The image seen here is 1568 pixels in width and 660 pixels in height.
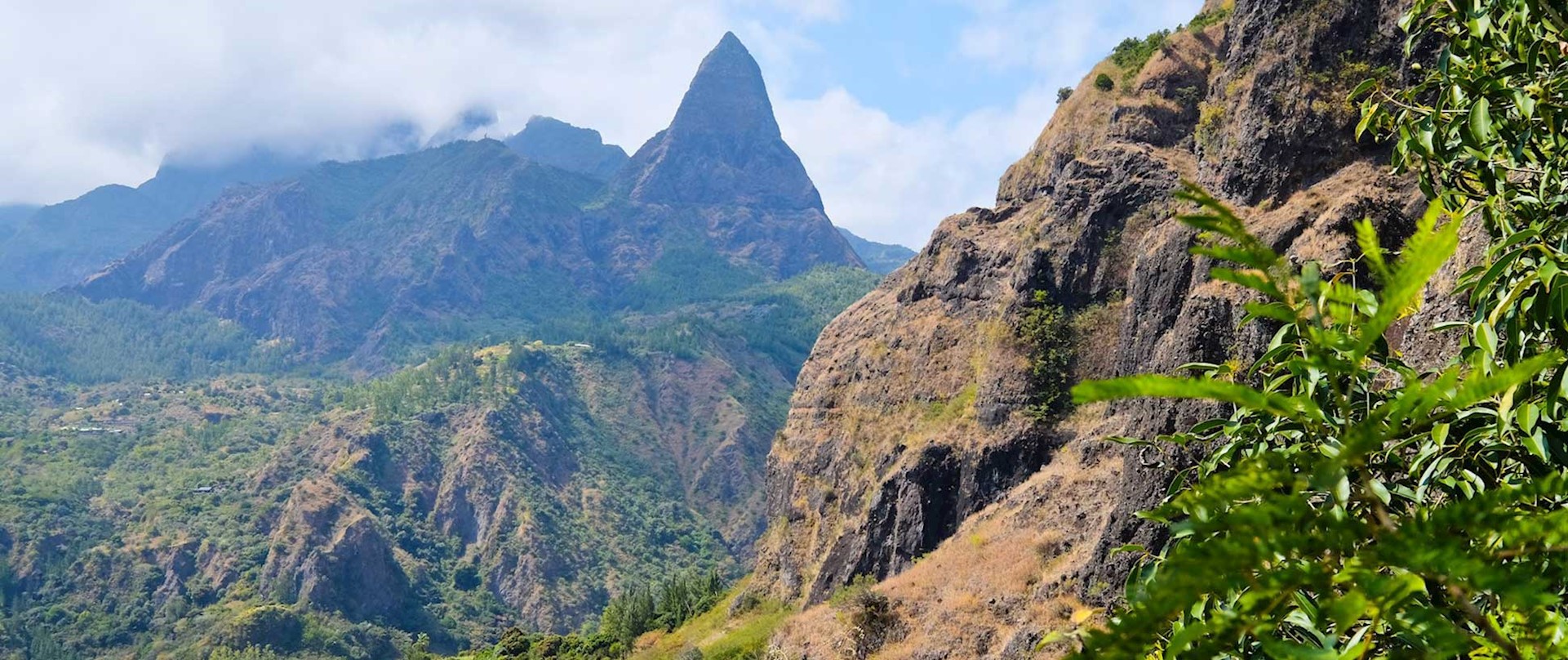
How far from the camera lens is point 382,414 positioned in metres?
197

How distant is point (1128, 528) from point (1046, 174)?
110 ft

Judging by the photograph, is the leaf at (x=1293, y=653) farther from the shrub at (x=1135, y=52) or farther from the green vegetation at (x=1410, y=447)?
the shrub at (x=1135, y=52)

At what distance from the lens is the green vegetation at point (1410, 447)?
1.98 metres

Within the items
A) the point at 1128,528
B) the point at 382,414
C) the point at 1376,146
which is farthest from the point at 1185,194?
the point at 382,414

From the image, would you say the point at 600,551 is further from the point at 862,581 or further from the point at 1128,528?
the point at 1128,528

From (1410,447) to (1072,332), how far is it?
137 feet

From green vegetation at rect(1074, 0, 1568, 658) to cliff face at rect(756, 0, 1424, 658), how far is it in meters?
19.8

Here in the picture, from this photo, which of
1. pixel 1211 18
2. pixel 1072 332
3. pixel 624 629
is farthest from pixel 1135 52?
pixel 624 629

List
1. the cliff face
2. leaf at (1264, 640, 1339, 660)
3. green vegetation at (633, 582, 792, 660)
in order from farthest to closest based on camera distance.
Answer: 1. green vegetation at (633, 582, 792, 660)
2. the cliff face
3. leaf at (1264, 640, 1339, 660)

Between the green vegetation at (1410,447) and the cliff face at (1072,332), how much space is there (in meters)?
19.8

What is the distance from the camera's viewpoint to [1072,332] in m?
45.1

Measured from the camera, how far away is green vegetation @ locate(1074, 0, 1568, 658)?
1981 millimetres

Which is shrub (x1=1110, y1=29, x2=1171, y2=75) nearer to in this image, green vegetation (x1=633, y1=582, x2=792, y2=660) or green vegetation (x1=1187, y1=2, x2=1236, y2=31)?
green vegetation (x1=1187, y1=2, x2=1236, y2=31)

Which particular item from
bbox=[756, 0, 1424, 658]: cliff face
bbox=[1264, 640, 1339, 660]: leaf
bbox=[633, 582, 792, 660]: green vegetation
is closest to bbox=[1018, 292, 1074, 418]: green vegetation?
bbox=[756, 0, 1424, 658]: cliff face
